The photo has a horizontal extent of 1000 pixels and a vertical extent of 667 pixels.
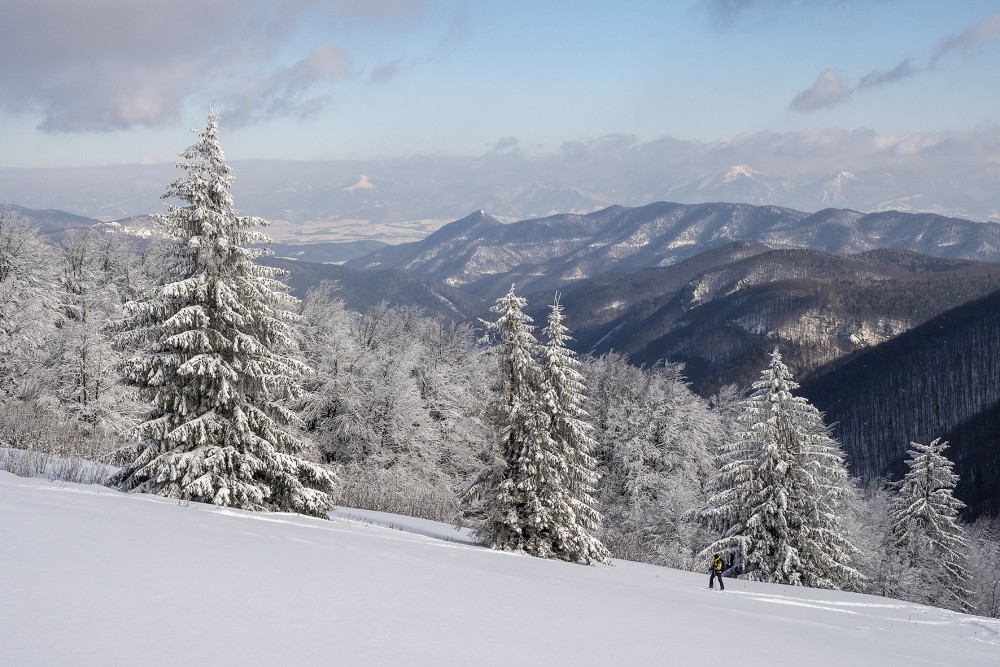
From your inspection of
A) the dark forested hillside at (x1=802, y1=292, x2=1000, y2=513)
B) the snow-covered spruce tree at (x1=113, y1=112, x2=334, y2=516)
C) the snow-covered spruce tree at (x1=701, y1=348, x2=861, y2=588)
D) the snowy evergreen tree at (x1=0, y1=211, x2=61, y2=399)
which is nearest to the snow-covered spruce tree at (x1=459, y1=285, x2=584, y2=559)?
the snow-covered spruce tree at (x1=113, y1=112, x2=334, y2=516)

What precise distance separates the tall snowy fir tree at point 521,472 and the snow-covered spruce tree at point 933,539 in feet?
97.2

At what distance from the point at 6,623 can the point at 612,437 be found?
4167 centimetres

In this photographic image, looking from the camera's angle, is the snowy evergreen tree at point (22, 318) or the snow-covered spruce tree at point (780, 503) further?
the snowy evergreen tree at point (22, 318)

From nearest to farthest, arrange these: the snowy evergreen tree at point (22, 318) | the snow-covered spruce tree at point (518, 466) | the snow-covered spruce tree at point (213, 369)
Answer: the snow-covered spruce tree at point (213, 369) → the snow-covered spruce tree at point (518, 466) → the snowy evergreen tree at point (22, 318)

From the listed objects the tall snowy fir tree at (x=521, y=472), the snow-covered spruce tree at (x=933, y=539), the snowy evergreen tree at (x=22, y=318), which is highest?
the snowy evergreen tree at (x=22, y=318)

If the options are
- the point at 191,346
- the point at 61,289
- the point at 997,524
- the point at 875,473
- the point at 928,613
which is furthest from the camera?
the point at 875,473

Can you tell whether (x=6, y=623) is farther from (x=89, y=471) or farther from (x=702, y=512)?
(x=702, y=512)

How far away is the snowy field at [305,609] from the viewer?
4004 mm

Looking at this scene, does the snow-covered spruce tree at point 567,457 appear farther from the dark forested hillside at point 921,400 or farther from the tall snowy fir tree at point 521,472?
the dark forested hillside at point 921,400

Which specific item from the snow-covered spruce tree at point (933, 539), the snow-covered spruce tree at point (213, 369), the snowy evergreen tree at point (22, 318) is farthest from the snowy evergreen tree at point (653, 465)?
the snowy evergreen tree at point (22, 318)

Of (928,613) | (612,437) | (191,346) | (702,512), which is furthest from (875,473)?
(191,346)

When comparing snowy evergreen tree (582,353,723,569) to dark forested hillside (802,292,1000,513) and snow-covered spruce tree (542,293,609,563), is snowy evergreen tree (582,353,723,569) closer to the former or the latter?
snow-covered spruce tree (542,293,609,563)

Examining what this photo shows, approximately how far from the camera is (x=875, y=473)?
15938 cm

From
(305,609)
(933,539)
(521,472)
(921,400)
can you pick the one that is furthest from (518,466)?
(921,400)
